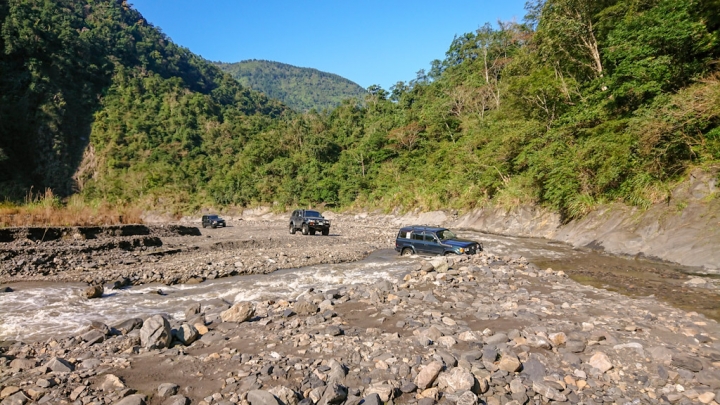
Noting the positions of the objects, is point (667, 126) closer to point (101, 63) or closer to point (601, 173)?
point (601, 173)

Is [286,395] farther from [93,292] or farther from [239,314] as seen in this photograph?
[93,292]

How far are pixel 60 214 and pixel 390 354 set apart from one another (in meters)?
23.9

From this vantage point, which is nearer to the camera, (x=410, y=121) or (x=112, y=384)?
(x=112, y=384)

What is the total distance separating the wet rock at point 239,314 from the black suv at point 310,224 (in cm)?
2042

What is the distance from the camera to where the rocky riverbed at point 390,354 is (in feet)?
15.4

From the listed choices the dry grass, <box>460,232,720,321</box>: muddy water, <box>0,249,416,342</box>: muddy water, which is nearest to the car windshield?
<box>0,249,416,342</box>: muddy water

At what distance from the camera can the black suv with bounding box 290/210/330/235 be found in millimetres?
28359

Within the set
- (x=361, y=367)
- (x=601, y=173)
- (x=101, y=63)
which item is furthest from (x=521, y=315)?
(x=101, y=63)

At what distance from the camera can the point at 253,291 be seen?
36.3 feet

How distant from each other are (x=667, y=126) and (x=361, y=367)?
1726 cm

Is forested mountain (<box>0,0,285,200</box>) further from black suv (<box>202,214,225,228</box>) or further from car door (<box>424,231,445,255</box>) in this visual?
car door (<box>424,231,445,255</box>)

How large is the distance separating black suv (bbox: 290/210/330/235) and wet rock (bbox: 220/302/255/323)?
67.0ft

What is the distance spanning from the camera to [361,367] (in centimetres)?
546

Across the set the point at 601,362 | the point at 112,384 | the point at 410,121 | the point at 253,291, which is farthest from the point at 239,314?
the point at 410,121
